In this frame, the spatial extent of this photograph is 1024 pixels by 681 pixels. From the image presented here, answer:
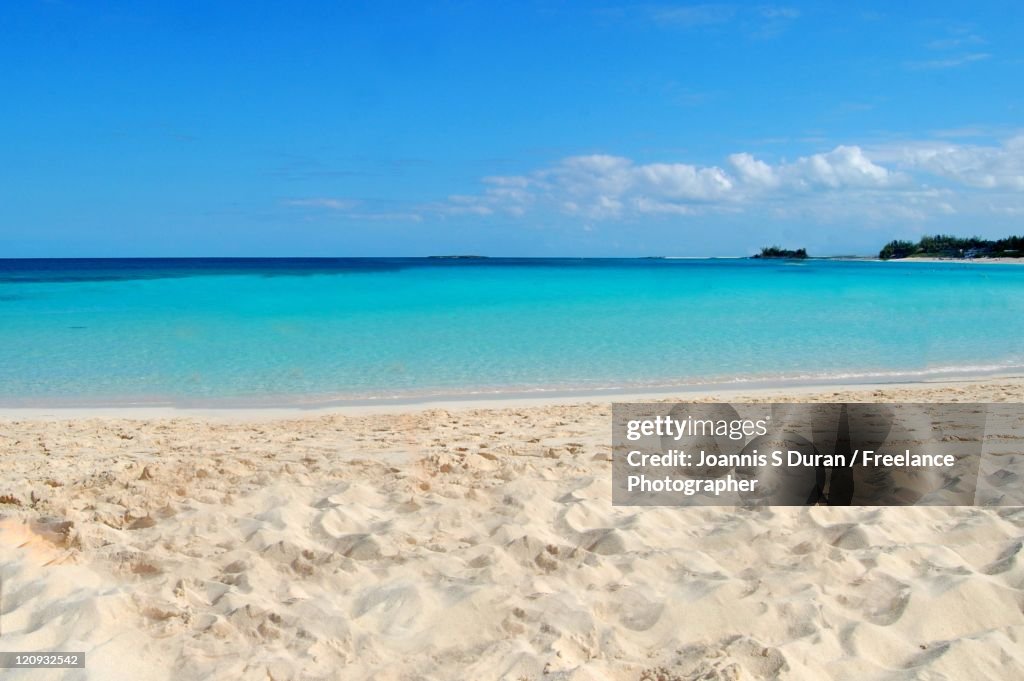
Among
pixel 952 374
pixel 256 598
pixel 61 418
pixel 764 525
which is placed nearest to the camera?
pixel 256 598

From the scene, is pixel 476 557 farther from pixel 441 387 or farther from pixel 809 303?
pixel 809 303

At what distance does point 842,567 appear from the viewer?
3.30 metres

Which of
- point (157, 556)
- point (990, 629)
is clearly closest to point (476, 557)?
point (157, 556)

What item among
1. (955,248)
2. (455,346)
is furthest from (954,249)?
(455,346)

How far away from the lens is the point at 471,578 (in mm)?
3301

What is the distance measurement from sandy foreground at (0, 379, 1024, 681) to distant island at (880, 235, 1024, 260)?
315 ft

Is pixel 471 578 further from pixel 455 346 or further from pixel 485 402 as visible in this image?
pixel 455 346

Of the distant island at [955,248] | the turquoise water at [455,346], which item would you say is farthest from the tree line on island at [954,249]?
the turquoise water at [455,346]

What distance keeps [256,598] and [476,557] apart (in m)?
1.00

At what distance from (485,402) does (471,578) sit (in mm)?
5406

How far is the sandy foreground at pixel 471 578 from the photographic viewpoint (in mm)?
2672

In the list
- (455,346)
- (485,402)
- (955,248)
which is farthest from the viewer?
(955,248)

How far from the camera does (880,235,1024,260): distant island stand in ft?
275

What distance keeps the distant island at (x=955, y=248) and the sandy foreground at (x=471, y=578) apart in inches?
3776
